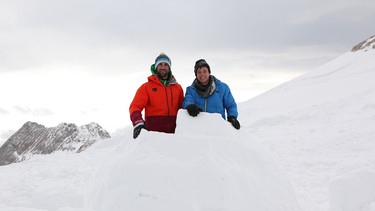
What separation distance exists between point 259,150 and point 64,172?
646 centimetres

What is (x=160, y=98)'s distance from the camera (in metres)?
4.40

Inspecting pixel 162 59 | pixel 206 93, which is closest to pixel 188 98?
pixel 206 93

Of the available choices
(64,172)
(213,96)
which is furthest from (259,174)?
(64,172)

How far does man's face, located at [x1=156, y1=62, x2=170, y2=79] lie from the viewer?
14.4 feet

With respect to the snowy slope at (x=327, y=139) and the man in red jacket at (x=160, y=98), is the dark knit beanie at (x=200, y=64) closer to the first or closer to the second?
the man in red jacket at (x=160, y=98)

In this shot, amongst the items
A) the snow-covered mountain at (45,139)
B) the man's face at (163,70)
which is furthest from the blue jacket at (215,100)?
the snow-covered mountain at (45,139)

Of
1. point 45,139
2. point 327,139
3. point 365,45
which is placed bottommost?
point 327,139

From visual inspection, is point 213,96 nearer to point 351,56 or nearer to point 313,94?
point 313,94

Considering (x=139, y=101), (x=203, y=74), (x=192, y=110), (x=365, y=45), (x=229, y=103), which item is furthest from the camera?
(x=365, y=45)

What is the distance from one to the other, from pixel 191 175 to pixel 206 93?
132 centimetres

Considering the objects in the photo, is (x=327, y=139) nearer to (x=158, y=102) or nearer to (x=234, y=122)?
(x=234, y=122)

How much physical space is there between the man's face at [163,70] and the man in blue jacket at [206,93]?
0.32m

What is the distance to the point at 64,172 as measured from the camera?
911 cm

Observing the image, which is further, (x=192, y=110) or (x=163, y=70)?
Answer: (x=163, y=70)
